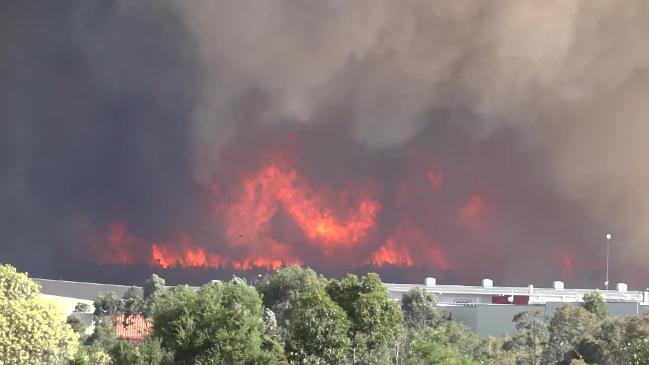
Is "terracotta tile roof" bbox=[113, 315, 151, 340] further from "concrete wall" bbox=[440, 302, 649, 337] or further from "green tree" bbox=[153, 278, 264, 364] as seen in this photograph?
"green tree" bbox=[153, 278, 264, 364]

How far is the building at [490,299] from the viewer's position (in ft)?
176

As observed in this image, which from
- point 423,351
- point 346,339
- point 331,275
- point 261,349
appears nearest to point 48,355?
point 261,349

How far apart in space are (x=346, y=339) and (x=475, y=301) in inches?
1813

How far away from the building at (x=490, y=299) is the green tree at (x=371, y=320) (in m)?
26.0

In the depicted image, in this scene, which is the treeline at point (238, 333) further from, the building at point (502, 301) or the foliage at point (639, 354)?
the building at point (502, 301)

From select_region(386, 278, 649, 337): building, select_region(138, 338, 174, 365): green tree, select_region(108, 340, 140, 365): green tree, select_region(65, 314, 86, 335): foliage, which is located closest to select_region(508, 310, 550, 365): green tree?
select_region(386, 278, 649, 337): building

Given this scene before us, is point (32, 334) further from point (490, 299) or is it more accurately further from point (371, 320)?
point (490, 299)

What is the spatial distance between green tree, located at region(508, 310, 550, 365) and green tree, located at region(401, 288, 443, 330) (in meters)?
4.87

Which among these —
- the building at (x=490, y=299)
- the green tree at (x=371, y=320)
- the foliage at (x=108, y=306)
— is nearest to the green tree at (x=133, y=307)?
the foliage at (x=108, y=306)

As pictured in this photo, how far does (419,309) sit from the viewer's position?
5225 cm

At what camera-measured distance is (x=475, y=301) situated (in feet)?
221

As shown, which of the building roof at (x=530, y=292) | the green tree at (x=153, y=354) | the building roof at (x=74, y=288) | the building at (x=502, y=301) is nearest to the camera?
the green tree at (x=153, y=354)

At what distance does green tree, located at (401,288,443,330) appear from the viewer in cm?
5044

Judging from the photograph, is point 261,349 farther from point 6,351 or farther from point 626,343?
point 626,343
